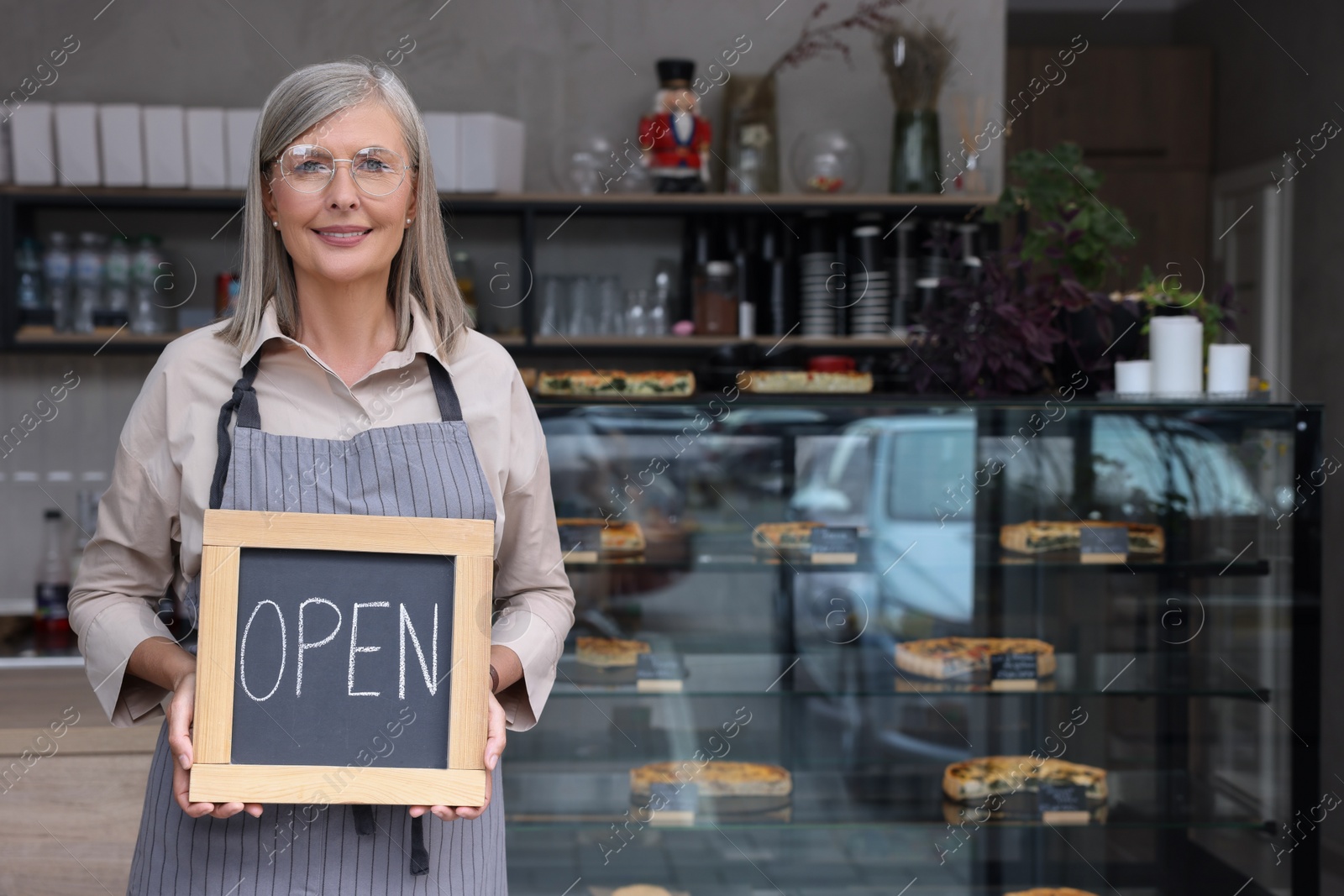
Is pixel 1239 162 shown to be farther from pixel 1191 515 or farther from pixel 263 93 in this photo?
pixel 263 93

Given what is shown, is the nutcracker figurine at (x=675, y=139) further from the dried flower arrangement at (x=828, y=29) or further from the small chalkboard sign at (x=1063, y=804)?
the small chalkboard sign at (x=1063, y=804)

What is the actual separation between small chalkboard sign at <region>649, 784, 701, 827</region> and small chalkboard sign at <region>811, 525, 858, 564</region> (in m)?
0.51

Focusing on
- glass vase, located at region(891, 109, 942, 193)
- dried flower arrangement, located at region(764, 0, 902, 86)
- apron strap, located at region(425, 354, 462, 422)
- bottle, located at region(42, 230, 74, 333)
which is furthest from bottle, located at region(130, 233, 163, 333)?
apron strap, located at region(425, 354, 462, 422)

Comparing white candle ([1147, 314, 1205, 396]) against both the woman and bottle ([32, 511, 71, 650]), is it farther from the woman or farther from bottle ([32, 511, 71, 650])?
bottle ([32, 511, 71, 650])

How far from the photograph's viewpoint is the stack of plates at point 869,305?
10.5 ft

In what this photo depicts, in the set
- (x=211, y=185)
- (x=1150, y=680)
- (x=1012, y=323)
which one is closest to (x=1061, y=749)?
(x=1150, y=680)

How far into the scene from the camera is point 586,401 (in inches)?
87.8

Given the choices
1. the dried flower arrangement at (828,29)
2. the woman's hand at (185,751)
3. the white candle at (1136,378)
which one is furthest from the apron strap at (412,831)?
the dried flower arrangement at (828,29)

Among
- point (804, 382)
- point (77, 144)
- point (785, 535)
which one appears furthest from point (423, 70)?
point (785, 535)

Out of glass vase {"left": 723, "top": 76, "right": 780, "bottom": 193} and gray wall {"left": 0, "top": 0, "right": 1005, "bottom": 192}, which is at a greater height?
gray wall {"left": 0, "top": 0, "right": 1005, "bottom": 192}

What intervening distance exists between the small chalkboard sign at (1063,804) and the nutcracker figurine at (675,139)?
5.94 ft

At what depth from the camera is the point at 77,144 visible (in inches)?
121

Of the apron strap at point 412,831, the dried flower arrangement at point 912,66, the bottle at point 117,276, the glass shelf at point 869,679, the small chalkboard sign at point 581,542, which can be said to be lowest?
the glass shelf at point 869,679

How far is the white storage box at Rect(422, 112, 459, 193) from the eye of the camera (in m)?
3.09
